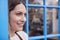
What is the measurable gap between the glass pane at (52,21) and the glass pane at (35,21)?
0.37ft

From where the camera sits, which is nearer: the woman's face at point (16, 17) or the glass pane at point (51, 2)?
the woman's face at point (16, 17)

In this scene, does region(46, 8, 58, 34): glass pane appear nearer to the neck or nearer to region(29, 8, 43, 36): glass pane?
region(29, 8, 43, 36): glass pane

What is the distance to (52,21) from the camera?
1.96 m

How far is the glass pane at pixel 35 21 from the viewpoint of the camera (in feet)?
5.67

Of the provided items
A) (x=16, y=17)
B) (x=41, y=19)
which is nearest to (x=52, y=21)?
(x=41, y=19)


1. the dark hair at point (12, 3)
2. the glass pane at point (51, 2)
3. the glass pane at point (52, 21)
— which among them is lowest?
the glass pane at point (52, 21)

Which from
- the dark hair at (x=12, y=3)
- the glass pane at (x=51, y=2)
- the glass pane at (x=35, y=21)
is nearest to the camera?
the dark hair at (x=12, y=3)

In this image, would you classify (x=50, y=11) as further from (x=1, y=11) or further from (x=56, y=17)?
(x=1, y=11)

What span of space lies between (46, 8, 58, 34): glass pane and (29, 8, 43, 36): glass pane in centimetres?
11

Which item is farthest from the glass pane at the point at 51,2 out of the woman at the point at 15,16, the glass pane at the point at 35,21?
the woman at the point at 15,16

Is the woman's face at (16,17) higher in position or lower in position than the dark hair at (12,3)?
lower

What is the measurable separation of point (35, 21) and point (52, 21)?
0.29 metres

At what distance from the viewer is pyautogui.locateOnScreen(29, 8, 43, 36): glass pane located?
1.73 metres

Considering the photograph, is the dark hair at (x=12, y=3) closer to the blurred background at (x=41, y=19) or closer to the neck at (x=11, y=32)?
the neck at (x=11, y=32)
